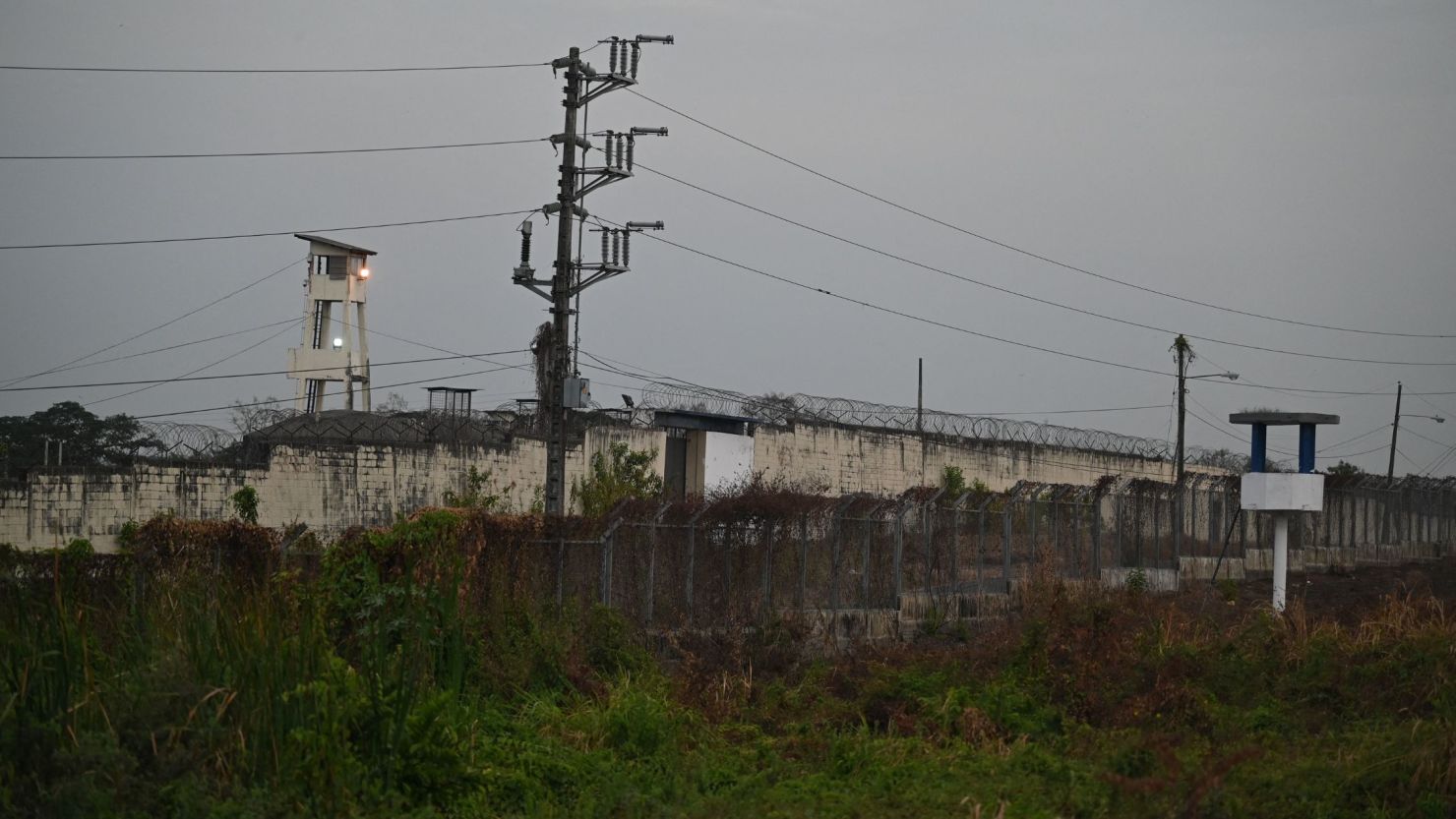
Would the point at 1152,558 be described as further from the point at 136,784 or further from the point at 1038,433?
→ the point at 136,784

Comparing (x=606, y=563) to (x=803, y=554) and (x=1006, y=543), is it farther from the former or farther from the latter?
(x=1006, y=543)

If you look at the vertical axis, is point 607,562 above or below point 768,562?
above

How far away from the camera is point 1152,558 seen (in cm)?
2927

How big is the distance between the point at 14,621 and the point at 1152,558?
24.2 metres

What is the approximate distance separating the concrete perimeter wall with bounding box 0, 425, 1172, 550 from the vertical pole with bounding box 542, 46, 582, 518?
5753 millimetres

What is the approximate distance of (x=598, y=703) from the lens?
13.4 meters

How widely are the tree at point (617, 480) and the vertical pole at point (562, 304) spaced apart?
5.92m

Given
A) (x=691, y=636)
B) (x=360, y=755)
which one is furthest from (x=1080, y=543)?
(x=360, y=755)

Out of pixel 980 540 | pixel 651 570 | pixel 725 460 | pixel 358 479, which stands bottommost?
pixel 651 570

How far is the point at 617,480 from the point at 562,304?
8409 mm

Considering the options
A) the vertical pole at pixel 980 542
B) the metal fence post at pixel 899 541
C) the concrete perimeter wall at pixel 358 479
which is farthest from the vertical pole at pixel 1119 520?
the metal fence post at pixel 899 541

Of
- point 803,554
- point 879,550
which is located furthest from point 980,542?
point 803,554

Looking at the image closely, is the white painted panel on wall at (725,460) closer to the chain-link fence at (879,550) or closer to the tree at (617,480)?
the tree at (617,480)

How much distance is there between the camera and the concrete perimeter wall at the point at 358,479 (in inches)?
892
